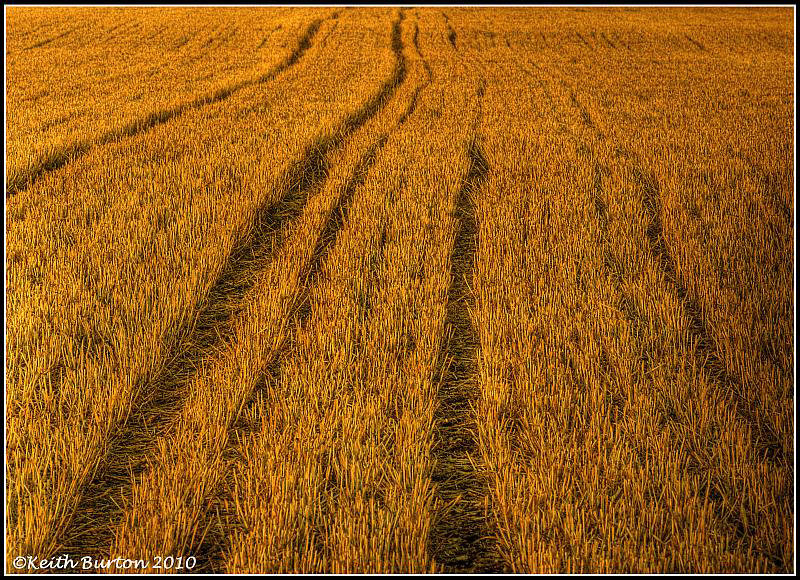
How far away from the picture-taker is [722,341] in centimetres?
308

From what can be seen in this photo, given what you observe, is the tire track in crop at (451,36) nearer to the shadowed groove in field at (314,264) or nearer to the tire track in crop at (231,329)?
the shadowed groove in field at (314,264)

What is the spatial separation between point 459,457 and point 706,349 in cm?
145

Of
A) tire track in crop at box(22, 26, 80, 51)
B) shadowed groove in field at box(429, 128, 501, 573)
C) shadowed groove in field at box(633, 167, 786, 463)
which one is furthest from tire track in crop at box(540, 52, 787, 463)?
tire track in crop at box(22, 26, 80, 51)

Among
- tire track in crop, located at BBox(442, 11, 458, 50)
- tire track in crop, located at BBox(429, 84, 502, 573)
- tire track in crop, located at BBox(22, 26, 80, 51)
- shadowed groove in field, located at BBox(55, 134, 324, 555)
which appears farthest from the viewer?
tire track in crop, located at BBox(442, 11, 458, 50)

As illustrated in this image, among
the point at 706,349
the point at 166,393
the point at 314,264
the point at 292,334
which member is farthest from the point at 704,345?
the point at 166,393

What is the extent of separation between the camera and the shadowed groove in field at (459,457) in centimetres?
195

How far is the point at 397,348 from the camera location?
10.0 ft

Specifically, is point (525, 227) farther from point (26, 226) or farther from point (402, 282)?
point (26, 226)

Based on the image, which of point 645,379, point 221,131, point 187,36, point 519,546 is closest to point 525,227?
point 645,379

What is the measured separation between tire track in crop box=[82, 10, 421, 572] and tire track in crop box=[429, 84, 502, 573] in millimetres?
666

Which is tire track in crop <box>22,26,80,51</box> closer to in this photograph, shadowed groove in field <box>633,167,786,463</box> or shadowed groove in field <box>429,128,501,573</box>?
shadowed groove in field <box>633,167,786,463</box>

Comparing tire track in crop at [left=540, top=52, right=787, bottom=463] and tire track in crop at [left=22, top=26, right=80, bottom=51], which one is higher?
tire track in crop at [left=540, top=52, right=787, bottom=463]

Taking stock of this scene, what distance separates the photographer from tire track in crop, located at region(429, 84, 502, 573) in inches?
76.8

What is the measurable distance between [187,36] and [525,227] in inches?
693
